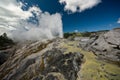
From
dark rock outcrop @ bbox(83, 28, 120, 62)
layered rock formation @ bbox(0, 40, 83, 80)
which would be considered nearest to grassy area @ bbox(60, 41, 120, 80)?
layered rock formation @ bbox(0, 40, 83, 80)

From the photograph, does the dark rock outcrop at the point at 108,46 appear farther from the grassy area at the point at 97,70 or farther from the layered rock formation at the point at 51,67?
the layered rock formation at the point at 51,67

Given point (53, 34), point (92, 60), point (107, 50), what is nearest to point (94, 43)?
point (107, 50)

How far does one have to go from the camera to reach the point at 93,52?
130 feet

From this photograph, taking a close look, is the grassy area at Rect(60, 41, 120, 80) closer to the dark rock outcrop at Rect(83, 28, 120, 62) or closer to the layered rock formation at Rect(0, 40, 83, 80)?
the layered rock formation at Rect(0, 40, 83, 80)

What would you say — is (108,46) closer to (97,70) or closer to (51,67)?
(97,70)

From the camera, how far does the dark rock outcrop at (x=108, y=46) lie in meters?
37.8

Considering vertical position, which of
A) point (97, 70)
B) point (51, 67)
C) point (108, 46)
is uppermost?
point (108, 46)

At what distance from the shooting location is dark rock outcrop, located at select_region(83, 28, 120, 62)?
37.8 metres

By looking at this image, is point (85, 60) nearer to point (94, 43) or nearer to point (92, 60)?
point (92, 60)

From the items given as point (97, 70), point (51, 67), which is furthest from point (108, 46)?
point (51, 67)

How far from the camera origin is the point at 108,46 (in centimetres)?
4103

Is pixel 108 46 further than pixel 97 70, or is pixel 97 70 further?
pixel 108 46

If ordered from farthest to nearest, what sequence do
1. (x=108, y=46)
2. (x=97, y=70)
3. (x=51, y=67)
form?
(x=108, y=46) → (x=51, y=67) → (x=97, y=70)

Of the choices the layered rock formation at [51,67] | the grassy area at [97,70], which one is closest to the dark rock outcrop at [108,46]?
the grassy area at [97,70]
